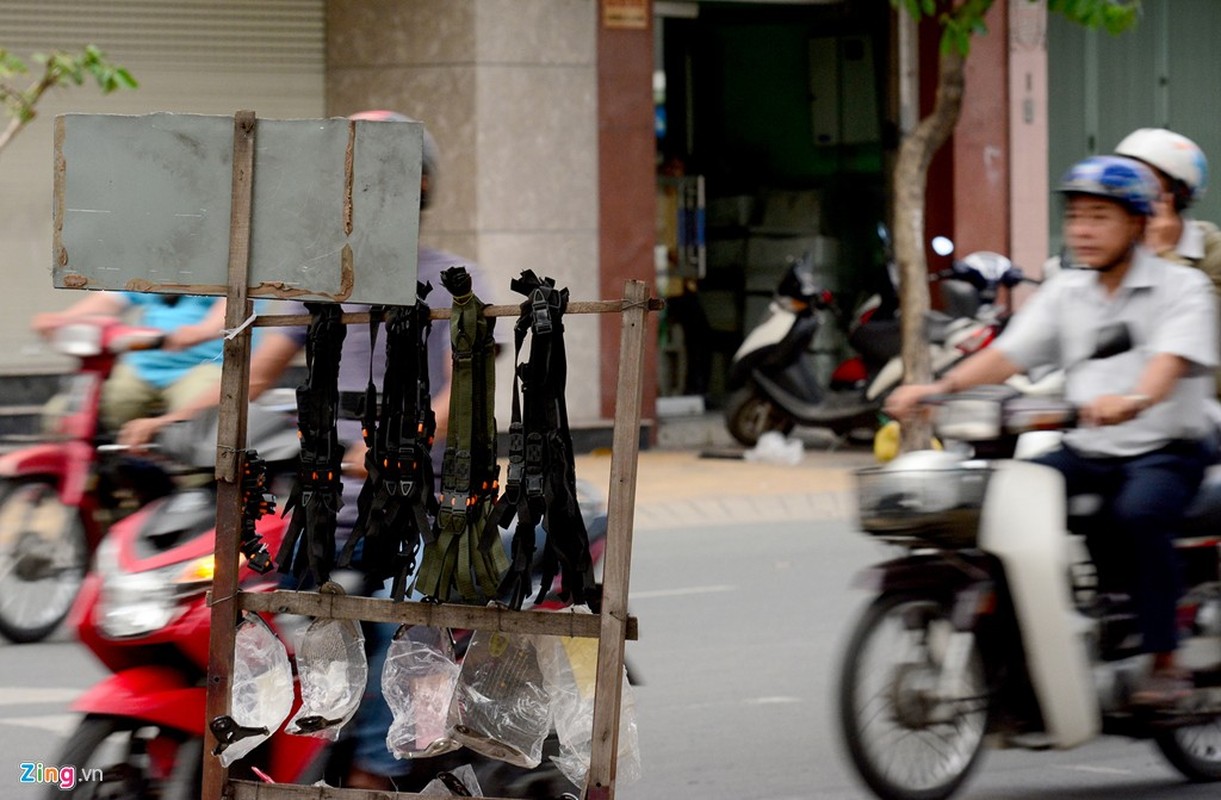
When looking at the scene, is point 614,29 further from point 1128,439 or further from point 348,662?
point 348,662

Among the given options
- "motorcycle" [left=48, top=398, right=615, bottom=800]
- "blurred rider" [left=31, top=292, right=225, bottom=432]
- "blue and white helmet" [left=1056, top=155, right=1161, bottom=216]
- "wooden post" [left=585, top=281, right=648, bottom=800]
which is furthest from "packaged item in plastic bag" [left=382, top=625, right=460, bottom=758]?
"blurred rider" [left=31, top=292, right=225, bottom=432]

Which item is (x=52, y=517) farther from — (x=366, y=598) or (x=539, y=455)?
(x=539, y=455)

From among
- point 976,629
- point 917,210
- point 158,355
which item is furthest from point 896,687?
point 917,210

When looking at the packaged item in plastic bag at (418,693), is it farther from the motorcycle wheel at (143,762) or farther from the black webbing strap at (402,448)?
the motorcycle wheel at (143,762)

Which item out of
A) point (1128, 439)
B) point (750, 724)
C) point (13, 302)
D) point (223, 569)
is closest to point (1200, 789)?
point (1128, 439)

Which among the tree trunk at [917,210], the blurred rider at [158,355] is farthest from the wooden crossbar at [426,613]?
the tree trunk at [917,210]

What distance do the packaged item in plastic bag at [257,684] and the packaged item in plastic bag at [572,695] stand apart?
545 millimetres

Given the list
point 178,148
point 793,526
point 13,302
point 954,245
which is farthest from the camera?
point 954,245

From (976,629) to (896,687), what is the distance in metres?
0.25

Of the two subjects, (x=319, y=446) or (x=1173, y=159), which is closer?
(x=319, y=446)

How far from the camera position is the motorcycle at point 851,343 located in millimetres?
13734

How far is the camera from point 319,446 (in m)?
4.15

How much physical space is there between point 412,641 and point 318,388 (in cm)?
55

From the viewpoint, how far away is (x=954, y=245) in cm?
1633
